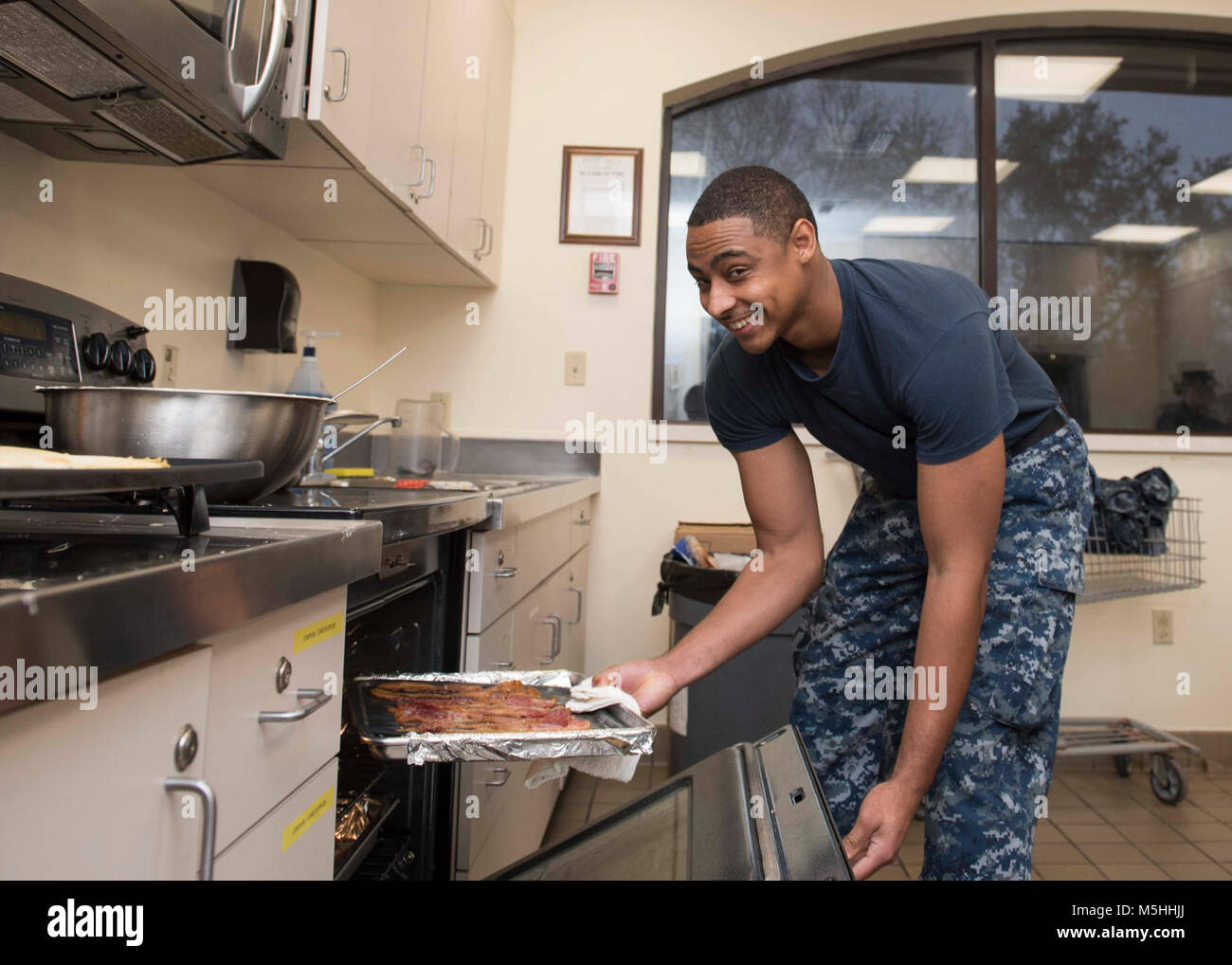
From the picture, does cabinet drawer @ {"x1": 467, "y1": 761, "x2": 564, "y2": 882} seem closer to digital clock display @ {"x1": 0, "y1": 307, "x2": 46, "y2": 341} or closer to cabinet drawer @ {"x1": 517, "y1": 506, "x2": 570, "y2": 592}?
cabinet drawer @ {"x1": 517, "y1": 506, "x2": 570, "y2": 592}

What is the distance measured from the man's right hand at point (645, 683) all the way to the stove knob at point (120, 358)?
3.02 ft

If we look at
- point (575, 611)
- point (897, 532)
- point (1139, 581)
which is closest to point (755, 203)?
point (897, 532)

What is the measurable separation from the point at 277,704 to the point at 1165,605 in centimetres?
314

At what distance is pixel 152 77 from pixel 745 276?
2.59 ft

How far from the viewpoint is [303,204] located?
2.04m

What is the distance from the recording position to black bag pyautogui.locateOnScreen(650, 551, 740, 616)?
8.02ft

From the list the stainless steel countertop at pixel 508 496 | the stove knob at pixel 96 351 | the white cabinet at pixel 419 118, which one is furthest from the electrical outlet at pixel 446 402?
the stove knob at pixel 96 351

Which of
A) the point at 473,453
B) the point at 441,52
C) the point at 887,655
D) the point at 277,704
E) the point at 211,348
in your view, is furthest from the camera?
the point at 473,453

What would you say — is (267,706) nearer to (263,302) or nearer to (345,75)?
(345,75)

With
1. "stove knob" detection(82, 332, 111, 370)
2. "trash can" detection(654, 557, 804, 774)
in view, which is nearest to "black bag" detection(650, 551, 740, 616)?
"trash can" detection(654, 557, 804, 774)

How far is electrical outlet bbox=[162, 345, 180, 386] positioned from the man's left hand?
1479 mm

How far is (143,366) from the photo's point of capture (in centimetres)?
A: 154
